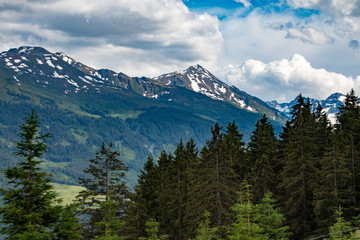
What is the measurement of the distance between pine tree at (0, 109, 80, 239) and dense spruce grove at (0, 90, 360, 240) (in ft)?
0.14

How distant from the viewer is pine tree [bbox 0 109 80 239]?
14656mm

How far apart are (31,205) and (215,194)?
22128 millimetres

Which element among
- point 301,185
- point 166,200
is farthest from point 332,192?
point 166,200

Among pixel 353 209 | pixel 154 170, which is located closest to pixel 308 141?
pixel 353 209

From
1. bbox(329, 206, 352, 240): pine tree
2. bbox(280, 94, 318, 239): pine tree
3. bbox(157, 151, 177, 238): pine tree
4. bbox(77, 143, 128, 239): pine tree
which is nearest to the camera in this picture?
bbox(329, 206, 352, 240): pine tree

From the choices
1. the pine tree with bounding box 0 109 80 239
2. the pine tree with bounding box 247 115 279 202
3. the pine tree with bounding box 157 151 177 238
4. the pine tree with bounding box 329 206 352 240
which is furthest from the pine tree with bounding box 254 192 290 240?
the pine tree with bounding box 157 151 177 238

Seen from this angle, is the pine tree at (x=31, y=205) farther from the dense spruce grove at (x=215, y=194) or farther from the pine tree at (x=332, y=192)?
the pine tree at (x=332, y=192)

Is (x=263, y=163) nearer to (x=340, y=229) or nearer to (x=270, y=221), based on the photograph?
(x=270, y=221)

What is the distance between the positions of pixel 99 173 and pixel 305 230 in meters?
21.3

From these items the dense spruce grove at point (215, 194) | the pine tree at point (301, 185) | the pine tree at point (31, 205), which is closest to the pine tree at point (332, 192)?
the dense spruce grove at point (215, 194)

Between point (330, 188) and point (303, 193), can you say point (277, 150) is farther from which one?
point (330, 188)

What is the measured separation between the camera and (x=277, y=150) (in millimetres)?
49312

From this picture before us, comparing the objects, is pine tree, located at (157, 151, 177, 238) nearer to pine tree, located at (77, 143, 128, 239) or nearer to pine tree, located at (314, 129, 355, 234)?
pine tree, located at (77, 143, 128, 239)

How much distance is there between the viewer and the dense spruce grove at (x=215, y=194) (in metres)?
15.4
